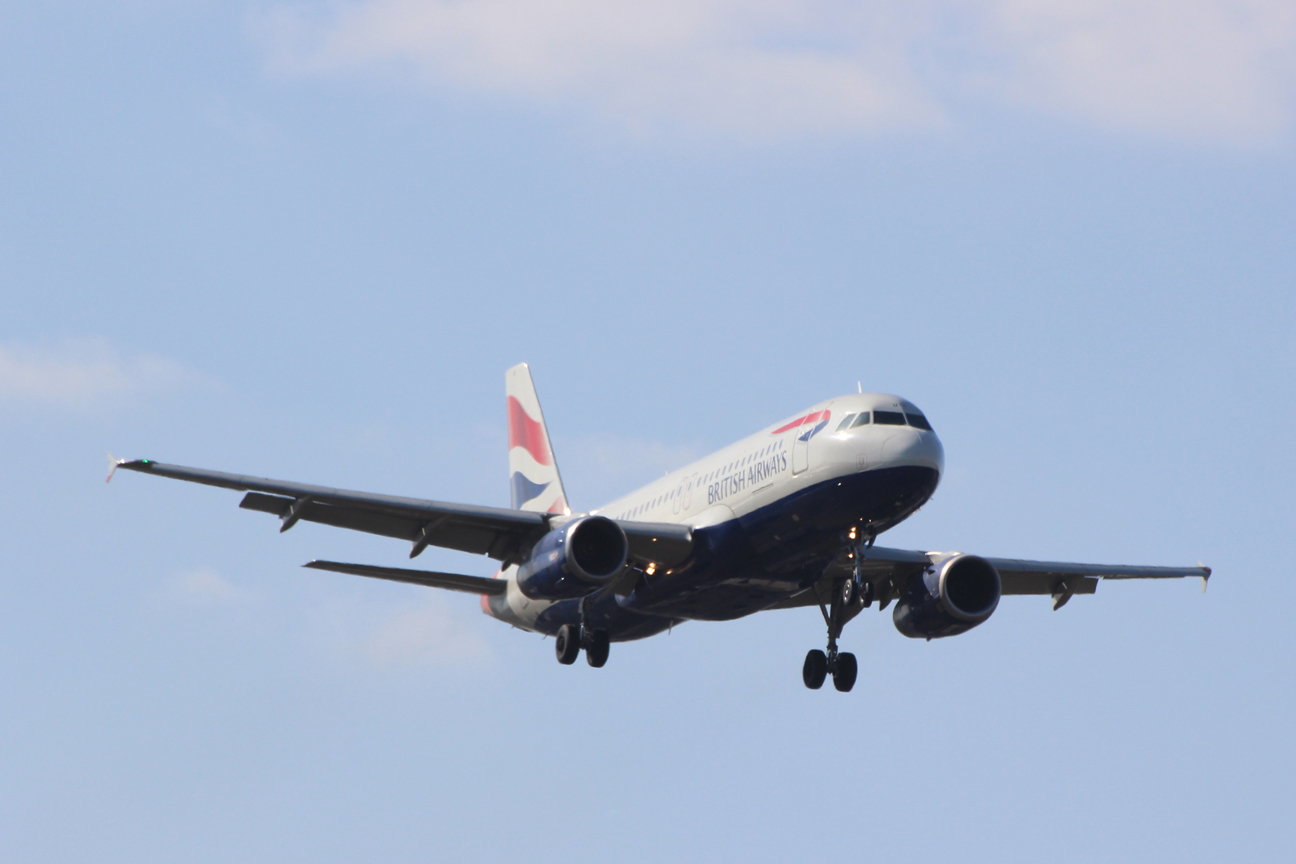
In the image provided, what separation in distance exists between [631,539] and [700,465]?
2888 mm

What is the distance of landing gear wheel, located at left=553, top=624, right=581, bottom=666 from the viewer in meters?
37.6

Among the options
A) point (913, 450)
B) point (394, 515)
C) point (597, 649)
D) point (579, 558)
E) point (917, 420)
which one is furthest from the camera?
point (597, 649)

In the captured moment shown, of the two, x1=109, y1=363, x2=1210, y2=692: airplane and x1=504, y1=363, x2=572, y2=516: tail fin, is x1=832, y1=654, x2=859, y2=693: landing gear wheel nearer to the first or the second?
x1=109, y1=363, x2=1210, y2=692: airplane

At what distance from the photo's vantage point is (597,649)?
1491 inches

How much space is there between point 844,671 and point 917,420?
812cm

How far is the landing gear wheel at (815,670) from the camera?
1528 inches

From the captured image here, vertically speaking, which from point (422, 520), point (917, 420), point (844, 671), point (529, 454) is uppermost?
point (529, 454)

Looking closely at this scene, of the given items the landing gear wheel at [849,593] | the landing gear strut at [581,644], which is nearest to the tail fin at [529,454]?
the landing gear strut at [581,644]

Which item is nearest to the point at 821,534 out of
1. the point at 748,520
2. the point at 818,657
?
the point at 748,520

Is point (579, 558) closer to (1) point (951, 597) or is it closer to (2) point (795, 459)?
(2) point (795, 459)

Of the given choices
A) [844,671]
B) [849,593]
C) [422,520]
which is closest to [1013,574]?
[844,671]

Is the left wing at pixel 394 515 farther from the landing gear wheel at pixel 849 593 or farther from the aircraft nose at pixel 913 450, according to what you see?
the aircraft nose at pixel 913 450

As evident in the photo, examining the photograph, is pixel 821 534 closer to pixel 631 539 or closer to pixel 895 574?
pixel 631 539

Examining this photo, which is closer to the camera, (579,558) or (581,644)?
(579,558)
